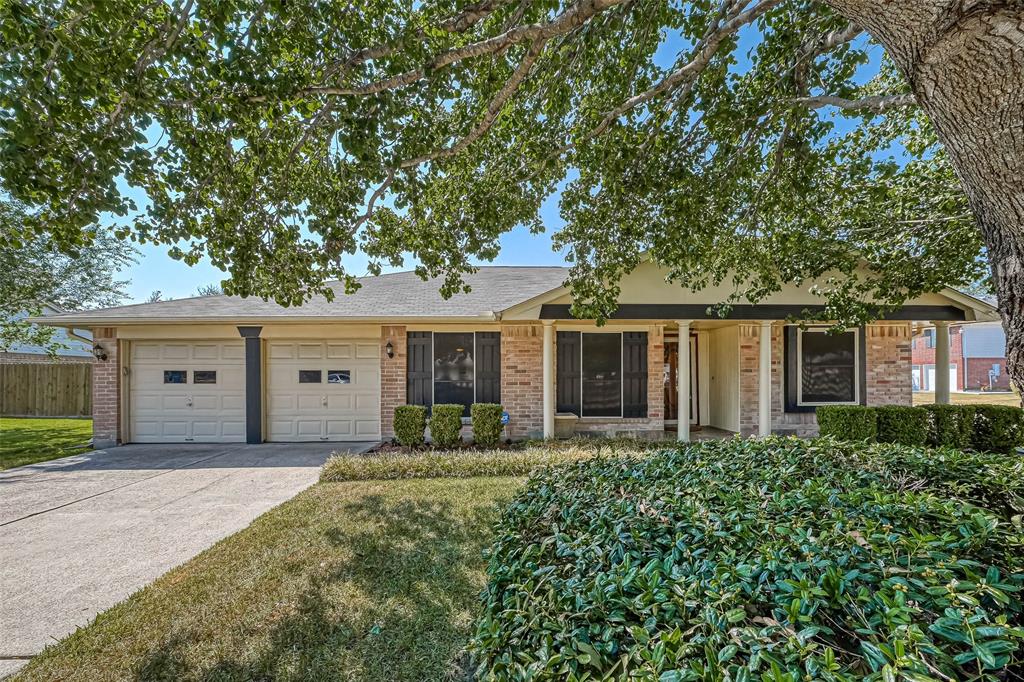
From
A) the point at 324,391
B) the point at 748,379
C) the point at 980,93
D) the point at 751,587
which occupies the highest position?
the point at 980,93

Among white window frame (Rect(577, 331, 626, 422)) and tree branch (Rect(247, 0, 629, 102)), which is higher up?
tree branch (Rect(247, 0, 629, 102))

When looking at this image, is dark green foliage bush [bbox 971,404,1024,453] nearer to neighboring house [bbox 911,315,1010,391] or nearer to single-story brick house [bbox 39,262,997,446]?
single-story brick house [bbox 39,262,997,446]

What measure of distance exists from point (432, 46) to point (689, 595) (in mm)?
4324

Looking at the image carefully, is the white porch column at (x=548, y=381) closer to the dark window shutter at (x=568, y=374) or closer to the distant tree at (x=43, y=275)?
the dark window shutter at (x=568, y=374)

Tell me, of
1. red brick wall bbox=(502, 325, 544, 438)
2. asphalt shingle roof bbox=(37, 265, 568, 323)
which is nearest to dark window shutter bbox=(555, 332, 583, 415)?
red brick wall bbox=(502, 325, 544, 438)

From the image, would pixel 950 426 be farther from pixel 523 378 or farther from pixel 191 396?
pixel 191 396

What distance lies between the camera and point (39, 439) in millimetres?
10656

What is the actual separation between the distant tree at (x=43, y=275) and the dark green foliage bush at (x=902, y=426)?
1119 cm

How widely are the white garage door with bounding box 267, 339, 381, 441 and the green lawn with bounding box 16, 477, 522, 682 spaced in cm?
489

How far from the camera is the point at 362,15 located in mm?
3941

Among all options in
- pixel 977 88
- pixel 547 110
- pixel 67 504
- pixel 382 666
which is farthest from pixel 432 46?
pixel 67 504

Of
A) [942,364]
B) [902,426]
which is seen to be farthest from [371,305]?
[942,364]

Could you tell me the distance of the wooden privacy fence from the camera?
1473cm

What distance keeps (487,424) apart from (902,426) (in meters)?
7.51
